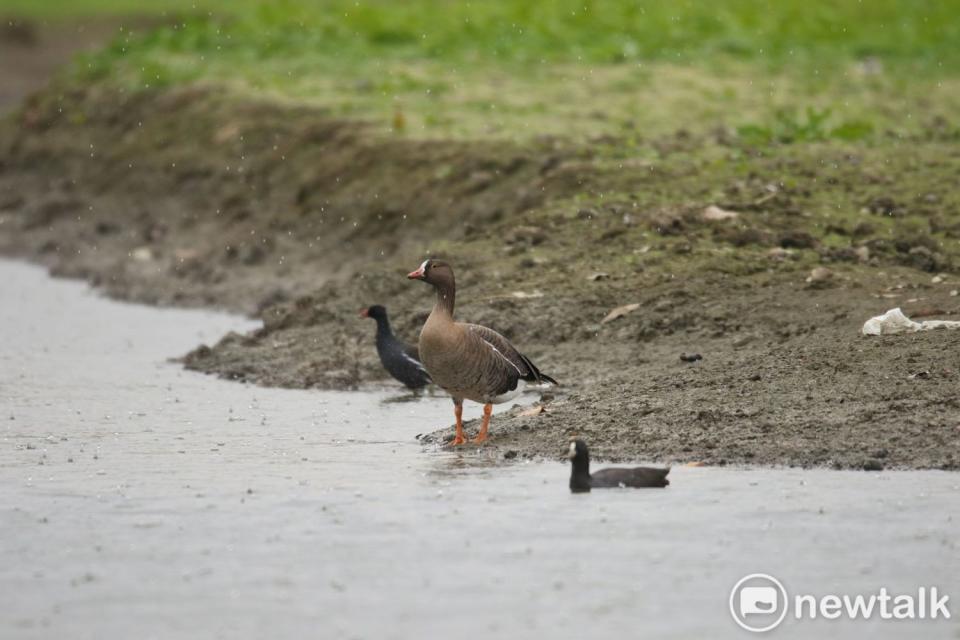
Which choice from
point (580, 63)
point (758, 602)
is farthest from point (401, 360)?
point (580, 63)

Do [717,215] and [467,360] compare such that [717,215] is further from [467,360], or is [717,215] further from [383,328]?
[467,360]

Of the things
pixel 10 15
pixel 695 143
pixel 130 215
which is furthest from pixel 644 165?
pixel 10 15

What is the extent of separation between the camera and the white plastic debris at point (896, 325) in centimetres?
1169

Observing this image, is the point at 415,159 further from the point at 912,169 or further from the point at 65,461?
the point at 65,461

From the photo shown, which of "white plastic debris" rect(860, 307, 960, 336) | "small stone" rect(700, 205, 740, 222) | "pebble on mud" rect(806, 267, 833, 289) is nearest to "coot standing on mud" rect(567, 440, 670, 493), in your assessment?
"white plastic debris" rect(860, 307, 960, 336)

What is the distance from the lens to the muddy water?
7250 millimetres

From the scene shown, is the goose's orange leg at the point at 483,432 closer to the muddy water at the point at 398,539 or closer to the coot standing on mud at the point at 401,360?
the muddy water at the point at 398,539

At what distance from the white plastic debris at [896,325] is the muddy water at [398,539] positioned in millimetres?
2478

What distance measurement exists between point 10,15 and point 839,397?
103 ft

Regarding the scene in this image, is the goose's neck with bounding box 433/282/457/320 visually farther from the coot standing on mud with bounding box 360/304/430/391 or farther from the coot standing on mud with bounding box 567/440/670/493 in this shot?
the coot standing on mud with bounding box 360/304/430/391

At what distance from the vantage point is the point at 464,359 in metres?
10.7

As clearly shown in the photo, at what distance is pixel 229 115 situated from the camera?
22828 millimetres

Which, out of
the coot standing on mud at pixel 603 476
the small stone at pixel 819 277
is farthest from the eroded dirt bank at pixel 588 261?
the coot standing on mud at pixel 603 476

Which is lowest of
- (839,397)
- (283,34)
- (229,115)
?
(839,397)
